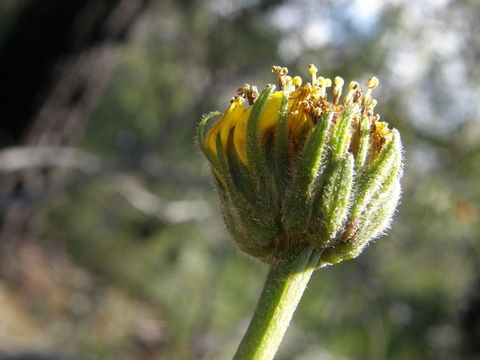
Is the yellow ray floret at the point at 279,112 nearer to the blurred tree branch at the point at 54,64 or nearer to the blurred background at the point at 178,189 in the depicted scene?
the blurred background at the point at 178,189

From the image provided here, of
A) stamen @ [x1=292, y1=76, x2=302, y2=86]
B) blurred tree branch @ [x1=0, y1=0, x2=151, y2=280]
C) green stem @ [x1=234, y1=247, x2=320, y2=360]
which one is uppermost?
blurred tree branch @ [x1=0, y1=0, x2=151, y2=280]

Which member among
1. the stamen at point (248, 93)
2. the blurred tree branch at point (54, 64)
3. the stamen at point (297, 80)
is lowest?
the stamen at point (248, 93)

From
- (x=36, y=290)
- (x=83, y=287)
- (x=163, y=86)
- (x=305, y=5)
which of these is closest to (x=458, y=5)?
(x=305, y=5)

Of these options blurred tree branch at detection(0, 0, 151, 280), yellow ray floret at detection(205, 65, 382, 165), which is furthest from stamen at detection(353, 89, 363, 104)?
blurred tree branch at detection(0, 0, 151, 280)

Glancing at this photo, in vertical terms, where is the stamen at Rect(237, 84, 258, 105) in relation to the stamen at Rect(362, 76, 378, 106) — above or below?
below

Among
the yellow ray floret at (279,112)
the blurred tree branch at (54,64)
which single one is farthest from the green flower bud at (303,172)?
the blurred tree branch at (54,64)

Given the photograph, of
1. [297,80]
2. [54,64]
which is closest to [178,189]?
[54,64]

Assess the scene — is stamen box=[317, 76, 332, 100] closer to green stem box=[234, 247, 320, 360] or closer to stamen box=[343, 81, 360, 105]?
stamen box=[343, 81, 360, 105]
